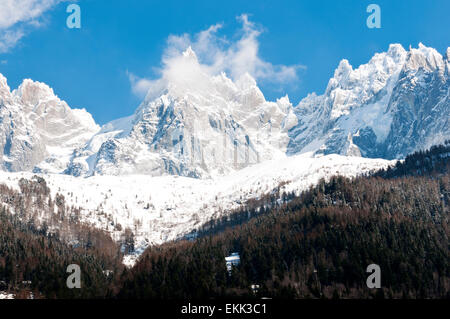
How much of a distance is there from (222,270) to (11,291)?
274ft

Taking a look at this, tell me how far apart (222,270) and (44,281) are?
234ft
